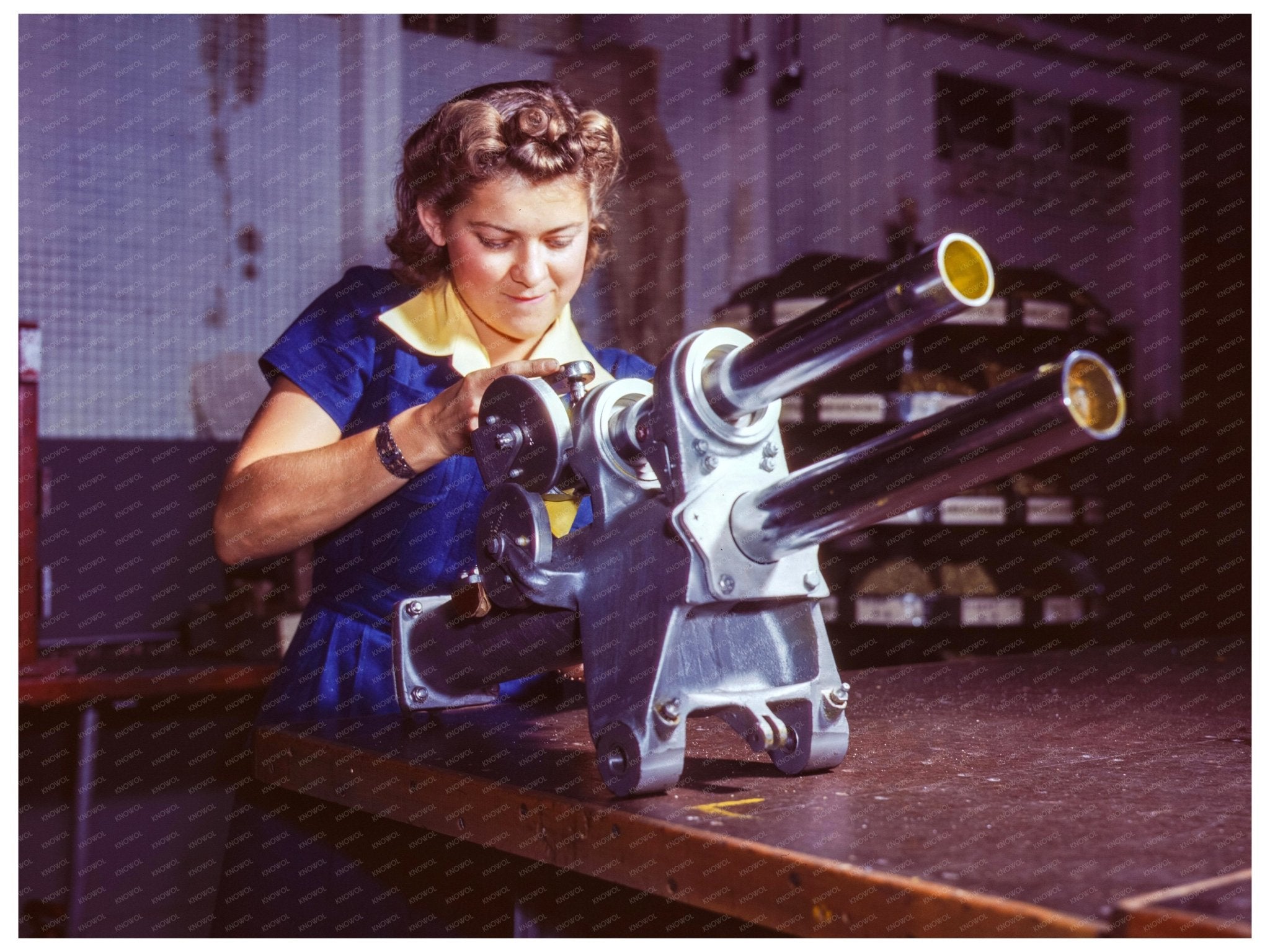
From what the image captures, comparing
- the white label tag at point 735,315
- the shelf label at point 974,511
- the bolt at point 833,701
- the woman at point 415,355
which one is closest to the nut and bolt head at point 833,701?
the bolt at point 833,701

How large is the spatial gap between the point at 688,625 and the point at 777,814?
152mm

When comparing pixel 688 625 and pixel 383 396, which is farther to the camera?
pixel 383 396

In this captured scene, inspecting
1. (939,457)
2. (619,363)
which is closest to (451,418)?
(939,457)

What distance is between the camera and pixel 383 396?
145cm

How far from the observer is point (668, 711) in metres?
0.85

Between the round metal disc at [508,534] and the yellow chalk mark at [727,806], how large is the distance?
245 millimetres

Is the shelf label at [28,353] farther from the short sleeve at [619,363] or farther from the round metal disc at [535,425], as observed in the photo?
the round metal disc at [535,425]

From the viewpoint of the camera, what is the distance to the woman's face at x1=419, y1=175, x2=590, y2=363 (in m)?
1.35

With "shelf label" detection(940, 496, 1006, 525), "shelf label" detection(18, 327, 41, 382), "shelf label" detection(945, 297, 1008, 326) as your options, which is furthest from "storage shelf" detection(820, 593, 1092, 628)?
"shelf label" detection(18, 327, 41, 382)

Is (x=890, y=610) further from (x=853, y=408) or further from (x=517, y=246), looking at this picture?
(x=517, y=246)

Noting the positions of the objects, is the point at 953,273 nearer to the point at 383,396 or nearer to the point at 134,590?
the point at 383,396

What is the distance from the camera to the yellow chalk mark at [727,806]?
0.79 meters

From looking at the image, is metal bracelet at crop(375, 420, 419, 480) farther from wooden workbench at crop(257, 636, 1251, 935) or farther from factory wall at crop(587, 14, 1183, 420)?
factory wall at crop(587, 14, 1183, 420)
